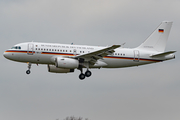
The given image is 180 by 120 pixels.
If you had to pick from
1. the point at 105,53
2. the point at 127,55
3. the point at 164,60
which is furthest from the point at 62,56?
the point at 164,60

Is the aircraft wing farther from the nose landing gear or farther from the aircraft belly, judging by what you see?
the aircraft belly

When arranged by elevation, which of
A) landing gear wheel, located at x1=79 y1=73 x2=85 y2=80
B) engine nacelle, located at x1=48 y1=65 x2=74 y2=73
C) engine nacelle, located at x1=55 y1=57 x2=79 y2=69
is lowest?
landing gear wheel, located at x1=79 y1=73 x2=85 y2=80

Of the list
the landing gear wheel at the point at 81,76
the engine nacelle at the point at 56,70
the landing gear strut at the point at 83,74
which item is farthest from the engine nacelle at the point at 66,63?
the engine nacelle at the point at 56,70

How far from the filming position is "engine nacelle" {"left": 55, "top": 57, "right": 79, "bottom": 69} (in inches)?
2179

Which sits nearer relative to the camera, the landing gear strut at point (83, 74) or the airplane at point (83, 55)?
the airplane at point (83, 55)

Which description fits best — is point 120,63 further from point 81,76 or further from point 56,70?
point 56,70

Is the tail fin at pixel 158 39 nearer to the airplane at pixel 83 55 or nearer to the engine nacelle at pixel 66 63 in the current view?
the airplane at pixel 83 55

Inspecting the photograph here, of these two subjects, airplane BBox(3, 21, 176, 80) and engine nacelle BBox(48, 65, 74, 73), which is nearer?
airplane BBox(3, 21, 176, 80)

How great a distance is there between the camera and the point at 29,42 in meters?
56.9

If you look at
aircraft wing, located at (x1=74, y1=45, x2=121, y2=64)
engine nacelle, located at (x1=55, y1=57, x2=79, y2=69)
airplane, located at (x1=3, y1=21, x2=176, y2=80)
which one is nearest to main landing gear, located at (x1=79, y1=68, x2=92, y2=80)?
airplane, located at (x1=3, y1=21, x2=176, y2=80)

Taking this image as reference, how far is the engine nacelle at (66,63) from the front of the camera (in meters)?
55.3

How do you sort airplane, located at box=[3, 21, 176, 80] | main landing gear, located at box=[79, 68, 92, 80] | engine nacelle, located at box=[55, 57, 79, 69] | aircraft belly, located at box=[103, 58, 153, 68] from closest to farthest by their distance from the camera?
engine nacelle, located at box=[55, 57, 79, 69] → airplane, located at box=[3, 21, 176, 80] → main landing gear, located at box=[79, 68, 92, 80] → aircraft belly, located at box=[103, 58, 153, 68]

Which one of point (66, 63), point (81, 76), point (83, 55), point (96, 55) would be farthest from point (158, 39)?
point (66, 63)

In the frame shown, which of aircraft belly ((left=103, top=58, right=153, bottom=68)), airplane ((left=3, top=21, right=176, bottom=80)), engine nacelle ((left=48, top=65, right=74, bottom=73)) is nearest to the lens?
airplane ((left=3, top=21, right=176, bottom=80))
